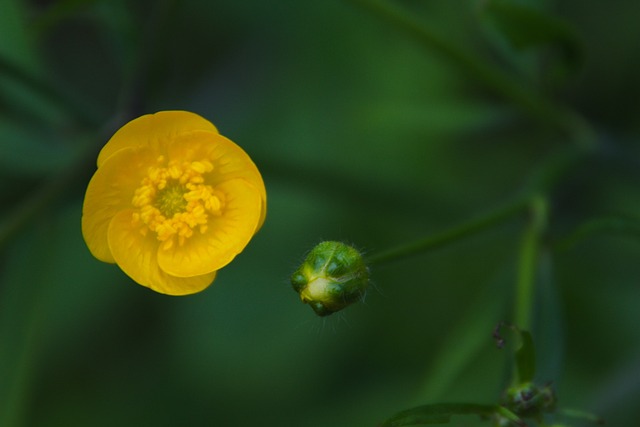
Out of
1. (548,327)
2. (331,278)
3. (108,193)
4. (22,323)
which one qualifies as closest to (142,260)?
(108,193)

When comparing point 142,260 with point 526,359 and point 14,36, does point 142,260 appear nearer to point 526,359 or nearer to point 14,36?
point 526,359

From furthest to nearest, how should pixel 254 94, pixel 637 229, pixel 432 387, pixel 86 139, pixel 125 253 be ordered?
pixel 254 94, pixel 86 139, pixel 432 387, pixel 637 229, pixel 125 253

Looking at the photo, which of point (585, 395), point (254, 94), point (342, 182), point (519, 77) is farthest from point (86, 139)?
point (585, 395)

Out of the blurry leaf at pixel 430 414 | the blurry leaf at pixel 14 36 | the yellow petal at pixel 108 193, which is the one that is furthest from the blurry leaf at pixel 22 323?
the blurry leaf at pixel 430 414

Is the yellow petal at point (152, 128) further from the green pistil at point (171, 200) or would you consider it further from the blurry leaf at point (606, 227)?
the blurry leaf at point (606, 227)

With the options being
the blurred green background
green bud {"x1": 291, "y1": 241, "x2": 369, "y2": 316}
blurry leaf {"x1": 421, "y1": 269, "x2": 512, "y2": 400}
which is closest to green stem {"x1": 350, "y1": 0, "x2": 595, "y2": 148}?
the blurred green background

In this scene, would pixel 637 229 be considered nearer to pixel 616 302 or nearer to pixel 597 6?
pixel 616 302
